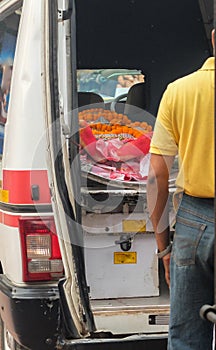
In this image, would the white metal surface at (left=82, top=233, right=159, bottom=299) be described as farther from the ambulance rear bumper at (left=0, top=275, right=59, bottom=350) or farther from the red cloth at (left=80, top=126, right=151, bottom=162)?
the red cloth at (left=80, top=126, right=151, bottom=162)

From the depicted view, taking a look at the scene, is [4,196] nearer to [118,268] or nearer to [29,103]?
[29,103]

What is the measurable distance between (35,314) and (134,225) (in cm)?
93

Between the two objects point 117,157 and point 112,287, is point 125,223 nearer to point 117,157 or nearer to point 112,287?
point 112,287

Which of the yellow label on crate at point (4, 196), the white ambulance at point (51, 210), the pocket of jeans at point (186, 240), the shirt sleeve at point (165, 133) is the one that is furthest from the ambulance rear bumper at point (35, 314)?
the shirt sleeve at point (165, 133)

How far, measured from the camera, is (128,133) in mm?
5820

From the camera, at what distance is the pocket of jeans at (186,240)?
3076 millimetres

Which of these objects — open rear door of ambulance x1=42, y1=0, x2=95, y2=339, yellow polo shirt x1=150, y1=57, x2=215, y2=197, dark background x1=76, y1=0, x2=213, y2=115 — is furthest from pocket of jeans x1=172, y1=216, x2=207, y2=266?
dark background x1=76, y1=0, x2=213, y2=115

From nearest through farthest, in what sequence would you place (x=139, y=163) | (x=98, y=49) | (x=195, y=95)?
(x=195, y=95) → (x=139, y=163) → (x=98, y=49)

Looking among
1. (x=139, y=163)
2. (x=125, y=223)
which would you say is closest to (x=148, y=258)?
(x=125, y=223)

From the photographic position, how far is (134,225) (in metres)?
4.41

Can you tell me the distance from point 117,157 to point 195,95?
2079 mm

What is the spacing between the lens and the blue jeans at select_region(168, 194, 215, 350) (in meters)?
3.06

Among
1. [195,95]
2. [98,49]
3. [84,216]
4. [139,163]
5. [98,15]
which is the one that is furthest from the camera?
[98,49]

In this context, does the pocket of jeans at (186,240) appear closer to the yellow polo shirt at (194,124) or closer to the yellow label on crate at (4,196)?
the yellow polo shirt at (194,124)
